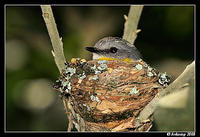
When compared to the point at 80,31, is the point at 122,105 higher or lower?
lower

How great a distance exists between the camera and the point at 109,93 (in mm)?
3492

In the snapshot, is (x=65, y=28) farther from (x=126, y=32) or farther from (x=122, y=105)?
(x=122, y=105)

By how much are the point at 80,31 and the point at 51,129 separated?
163 cm

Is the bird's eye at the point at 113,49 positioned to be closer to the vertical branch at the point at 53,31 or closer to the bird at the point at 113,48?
→ the bird at the point at 113,48

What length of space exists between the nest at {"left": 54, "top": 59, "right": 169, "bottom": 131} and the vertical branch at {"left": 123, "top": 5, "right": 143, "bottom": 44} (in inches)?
35.3

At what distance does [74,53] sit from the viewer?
5188 mm

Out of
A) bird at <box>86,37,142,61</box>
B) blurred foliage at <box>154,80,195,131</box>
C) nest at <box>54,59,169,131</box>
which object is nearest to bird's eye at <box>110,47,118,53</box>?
bird at <box>86,37,142,61</box>

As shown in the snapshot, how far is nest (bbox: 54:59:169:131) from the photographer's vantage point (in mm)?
3480

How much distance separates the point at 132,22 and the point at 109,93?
1307mm

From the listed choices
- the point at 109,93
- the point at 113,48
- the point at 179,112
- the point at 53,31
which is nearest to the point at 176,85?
the point at 179,112

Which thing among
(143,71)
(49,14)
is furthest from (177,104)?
(49,14)

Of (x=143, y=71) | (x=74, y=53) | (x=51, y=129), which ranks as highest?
(x=74, y=53)

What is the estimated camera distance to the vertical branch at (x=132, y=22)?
4.36 metres

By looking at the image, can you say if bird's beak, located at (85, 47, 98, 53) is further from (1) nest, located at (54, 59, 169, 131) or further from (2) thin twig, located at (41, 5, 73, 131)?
(2) thin twig, located at (41, 5, 73, 131)
